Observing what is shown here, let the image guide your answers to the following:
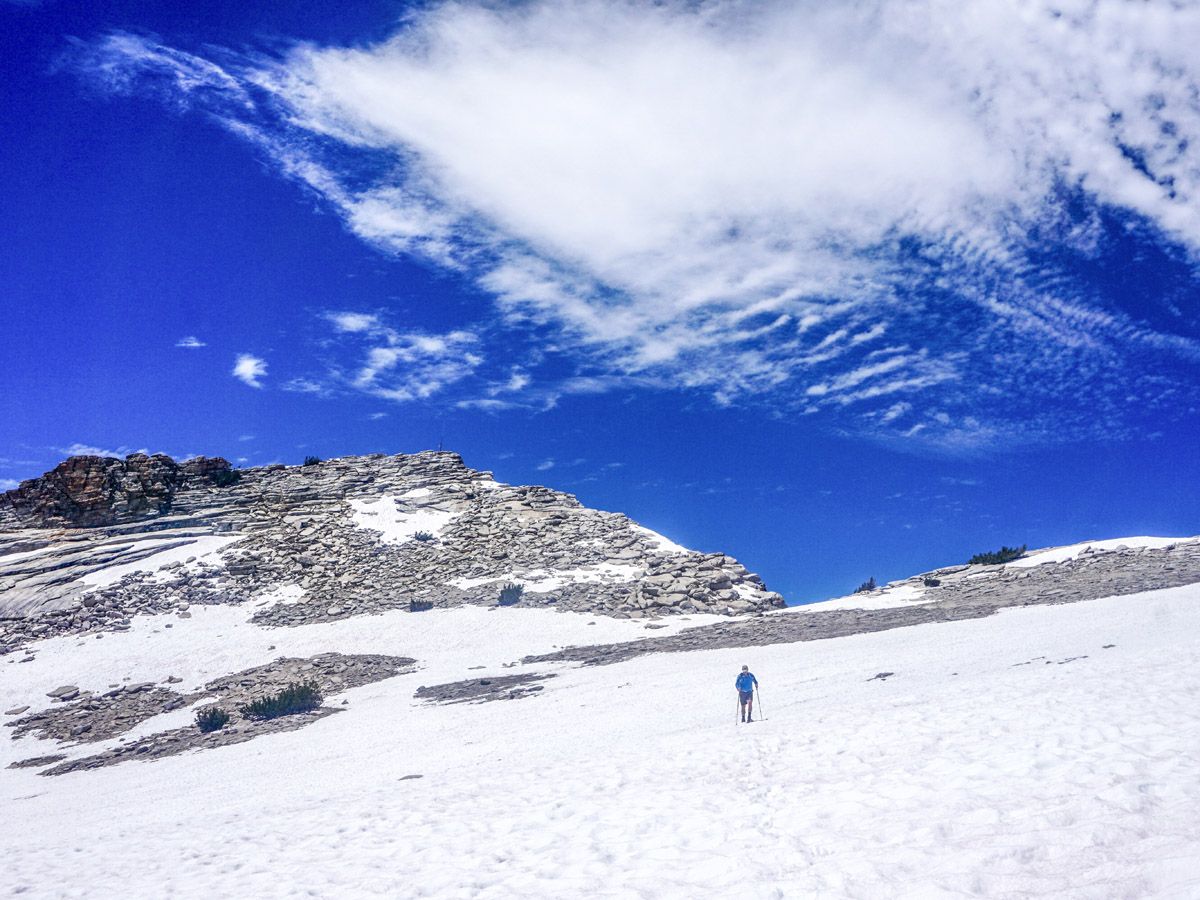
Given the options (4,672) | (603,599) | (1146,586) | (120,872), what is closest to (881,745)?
(120,872)

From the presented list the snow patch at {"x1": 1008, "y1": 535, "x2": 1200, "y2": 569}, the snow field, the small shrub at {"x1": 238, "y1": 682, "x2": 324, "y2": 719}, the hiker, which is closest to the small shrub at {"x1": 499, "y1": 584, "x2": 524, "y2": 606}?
the small shrub at {"x1": 238, "y1": 682, "x2": 324, "y2": 719}

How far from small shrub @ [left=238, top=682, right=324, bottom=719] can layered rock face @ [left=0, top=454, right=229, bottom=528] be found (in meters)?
32.3

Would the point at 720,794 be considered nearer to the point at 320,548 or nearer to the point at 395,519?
the point at 320,548

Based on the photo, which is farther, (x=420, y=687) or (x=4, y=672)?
(x=4, y=672)

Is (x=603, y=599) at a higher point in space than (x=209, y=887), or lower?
higher

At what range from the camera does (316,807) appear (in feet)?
42.0

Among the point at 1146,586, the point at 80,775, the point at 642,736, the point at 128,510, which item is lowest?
the point at 80,775

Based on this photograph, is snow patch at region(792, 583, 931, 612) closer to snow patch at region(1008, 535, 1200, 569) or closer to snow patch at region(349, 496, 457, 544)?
snow patch at region(1008, 535, 1200, 569)

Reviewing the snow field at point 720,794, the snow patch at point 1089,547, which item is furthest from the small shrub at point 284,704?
the snow patch at point 1089,547

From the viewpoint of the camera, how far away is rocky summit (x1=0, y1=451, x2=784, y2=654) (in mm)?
39656

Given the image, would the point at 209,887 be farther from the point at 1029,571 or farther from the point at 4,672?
the point at 1029,571

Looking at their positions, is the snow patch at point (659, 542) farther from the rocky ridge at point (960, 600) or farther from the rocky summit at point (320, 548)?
the rocky ridge at point (960, 600)

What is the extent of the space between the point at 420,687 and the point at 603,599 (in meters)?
12.8

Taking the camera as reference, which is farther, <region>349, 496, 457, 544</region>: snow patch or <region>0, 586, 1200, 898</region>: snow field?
<region>349, 496, 457, 544</region>: snow patch
